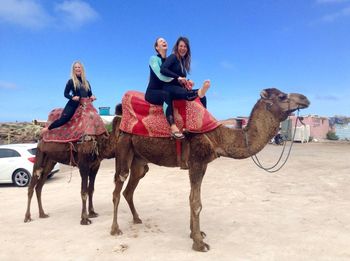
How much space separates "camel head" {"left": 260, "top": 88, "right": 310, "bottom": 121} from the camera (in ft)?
17.8

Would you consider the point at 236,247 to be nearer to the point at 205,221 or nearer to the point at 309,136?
the point at 205,221

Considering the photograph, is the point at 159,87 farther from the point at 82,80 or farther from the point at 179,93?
the point at 82,80

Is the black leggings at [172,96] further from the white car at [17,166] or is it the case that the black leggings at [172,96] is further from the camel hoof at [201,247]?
the white car at [17,166]

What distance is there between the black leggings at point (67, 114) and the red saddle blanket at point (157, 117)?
164 centimetres

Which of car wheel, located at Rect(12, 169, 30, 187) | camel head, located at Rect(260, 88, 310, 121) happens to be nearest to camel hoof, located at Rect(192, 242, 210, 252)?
camel head, located at Rect(260, 88, 310, 121)

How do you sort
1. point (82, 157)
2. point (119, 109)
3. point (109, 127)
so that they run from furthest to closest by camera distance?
point (109, 127), point (82, 157), point (119, 109)

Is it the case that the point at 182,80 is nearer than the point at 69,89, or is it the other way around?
the point at 182,80

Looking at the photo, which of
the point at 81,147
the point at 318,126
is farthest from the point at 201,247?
the point at 318,126

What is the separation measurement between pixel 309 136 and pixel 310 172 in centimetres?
2521

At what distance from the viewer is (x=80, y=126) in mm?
7652

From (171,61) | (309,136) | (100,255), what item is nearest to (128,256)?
(100,255)

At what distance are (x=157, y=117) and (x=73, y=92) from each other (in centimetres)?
271

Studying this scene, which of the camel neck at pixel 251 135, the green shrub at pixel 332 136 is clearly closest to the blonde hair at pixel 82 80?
the camel neck at pixel 251 135

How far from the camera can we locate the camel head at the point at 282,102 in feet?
17.8
